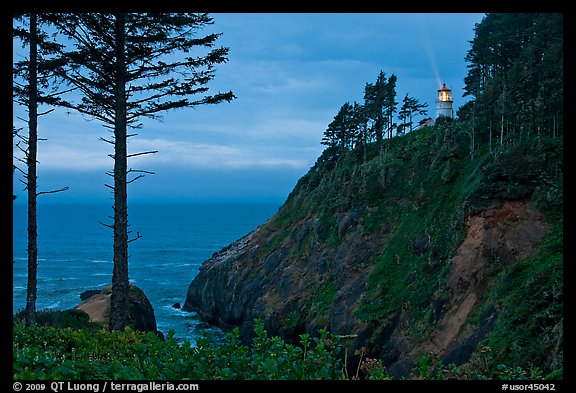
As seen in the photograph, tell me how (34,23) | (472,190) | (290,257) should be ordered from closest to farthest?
(34,23), (472,190), (290,257)

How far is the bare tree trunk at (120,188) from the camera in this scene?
476 inches

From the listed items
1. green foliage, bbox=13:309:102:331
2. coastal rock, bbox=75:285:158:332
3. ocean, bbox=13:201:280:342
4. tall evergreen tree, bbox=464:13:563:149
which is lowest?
ocean, bbox=13:201:280:342

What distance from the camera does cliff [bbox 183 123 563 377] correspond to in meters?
19.1

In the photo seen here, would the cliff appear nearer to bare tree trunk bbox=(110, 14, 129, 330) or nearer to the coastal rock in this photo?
bare tree trunk bbox=(110, 14, 129, 330)

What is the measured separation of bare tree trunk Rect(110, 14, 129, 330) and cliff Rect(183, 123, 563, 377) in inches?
357

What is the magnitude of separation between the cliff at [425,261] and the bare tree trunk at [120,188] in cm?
906

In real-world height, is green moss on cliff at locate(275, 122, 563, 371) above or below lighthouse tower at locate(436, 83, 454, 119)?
below

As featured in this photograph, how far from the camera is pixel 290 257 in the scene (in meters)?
43.4

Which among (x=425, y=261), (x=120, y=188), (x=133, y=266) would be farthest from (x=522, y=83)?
(x=133, y=266)

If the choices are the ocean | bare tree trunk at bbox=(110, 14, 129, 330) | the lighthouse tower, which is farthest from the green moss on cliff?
the lighthouse tower
